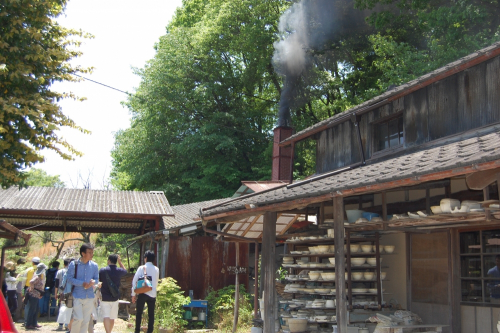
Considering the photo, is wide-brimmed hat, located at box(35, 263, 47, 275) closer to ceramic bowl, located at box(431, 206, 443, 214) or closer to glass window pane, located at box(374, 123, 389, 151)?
A: glass window pane, located at box(374, 123, 389, 151)

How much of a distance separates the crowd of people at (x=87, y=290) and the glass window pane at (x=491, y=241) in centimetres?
652

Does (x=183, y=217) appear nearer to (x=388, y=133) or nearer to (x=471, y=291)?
(x=388, y=133)

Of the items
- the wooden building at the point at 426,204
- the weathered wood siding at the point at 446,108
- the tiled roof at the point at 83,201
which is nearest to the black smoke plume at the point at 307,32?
the tiled roof at the point at 83,201

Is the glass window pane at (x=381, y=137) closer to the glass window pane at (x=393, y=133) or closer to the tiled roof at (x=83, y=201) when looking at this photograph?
the glass window pane at (x=393, y=133)

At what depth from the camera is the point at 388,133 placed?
11.4 meters

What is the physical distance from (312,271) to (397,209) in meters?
2.48

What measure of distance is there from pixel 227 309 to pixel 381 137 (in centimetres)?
777

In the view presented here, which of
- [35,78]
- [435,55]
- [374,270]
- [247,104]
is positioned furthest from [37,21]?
[247,104]

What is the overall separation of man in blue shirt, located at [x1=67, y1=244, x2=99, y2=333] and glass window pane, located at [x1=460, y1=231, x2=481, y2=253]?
22.5ft

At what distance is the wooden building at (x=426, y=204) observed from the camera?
7.89 m

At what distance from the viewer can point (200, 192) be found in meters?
30.9

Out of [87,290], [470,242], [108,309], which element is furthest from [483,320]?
[108,309]

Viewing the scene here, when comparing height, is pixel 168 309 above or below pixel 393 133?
below

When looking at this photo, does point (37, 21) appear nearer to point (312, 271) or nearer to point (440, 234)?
point (312, 271)
